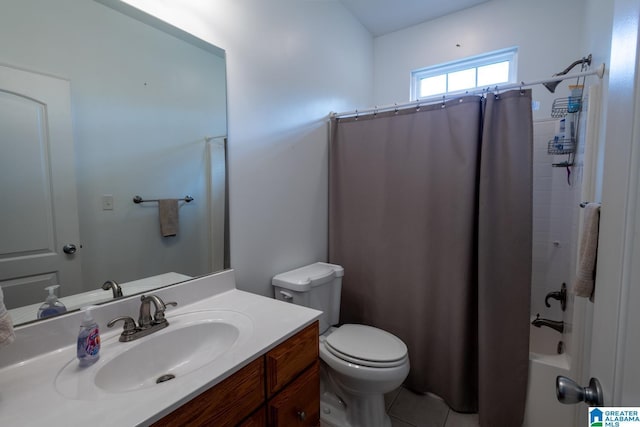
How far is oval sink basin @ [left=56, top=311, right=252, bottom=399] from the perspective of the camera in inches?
29.3

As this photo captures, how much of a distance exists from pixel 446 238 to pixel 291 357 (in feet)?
3.84

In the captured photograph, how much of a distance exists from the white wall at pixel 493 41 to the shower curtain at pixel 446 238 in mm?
899

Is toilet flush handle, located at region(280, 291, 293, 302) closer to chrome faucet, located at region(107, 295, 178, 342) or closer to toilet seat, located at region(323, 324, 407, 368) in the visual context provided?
toilet seat, located at region(323, 324, 407, 368)

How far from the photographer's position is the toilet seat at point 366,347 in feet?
4.52

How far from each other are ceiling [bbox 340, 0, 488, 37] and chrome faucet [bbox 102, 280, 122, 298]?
2.35 metres

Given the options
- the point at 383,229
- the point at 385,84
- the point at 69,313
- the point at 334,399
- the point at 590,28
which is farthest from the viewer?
the point at 385,84

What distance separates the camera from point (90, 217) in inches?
38.7

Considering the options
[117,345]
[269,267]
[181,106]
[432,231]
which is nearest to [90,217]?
[117,345]

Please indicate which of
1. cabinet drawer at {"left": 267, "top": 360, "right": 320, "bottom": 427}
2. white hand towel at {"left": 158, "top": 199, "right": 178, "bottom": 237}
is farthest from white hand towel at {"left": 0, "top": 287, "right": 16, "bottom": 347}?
cabinet drawer at {"left": 267, "top": 360, "right": 320, "bottom": 427}

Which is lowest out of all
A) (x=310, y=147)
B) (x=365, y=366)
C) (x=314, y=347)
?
(x=365, y=366)

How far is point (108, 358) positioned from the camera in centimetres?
83

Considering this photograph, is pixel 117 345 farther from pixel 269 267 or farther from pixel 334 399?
pixel 334 399

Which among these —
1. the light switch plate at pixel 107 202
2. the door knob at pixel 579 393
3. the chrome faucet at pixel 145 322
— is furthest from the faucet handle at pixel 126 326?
the door knob at pixel 579 393

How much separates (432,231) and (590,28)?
1382 mm
